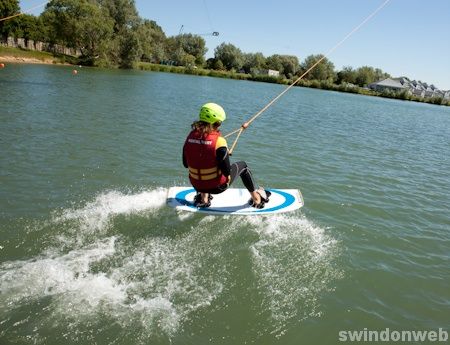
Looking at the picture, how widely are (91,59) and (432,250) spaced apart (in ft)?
249

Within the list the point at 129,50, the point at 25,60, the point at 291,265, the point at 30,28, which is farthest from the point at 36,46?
the point at 291,265

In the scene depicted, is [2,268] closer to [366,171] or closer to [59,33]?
[366,171]

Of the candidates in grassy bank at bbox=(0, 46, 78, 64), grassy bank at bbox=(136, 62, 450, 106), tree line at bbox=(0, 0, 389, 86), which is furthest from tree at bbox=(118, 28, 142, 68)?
grassy bank at bbox=(0, 46, 78, 64)

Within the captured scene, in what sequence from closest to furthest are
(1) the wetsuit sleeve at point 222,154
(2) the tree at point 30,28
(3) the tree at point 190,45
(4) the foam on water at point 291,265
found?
(4) the foam on water at point 291,265 < (1) the wetsuit sleeve at point 222,154 < (2) the tree at point 30,28 < (3) the tree at point 190,45

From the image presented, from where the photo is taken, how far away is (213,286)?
599 cm

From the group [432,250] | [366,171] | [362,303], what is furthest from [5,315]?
[366,171]

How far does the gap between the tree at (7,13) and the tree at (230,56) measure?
8319cm

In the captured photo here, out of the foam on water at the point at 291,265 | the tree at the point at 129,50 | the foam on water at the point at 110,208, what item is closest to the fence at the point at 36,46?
the tree at the point at 129,50

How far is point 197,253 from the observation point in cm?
688

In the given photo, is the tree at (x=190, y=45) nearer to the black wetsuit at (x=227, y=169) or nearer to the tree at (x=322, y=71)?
the tree at (x=322, y=71)

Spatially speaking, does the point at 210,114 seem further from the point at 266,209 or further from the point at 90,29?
the point at 90,29

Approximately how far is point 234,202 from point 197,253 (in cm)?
197

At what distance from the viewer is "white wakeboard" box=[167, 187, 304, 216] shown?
8078 mm

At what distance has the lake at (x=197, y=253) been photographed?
5.16 meters
